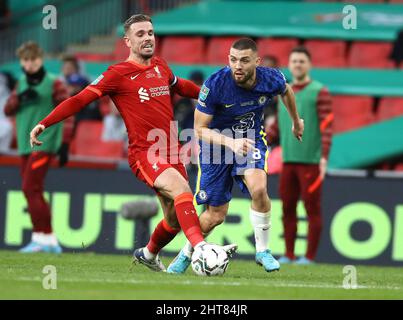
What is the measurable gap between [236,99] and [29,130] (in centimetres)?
467

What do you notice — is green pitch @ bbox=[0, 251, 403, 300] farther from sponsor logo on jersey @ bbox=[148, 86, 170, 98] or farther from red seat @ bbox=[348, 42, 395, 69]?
red seat @ bbox=[348, 42, 395, 69]

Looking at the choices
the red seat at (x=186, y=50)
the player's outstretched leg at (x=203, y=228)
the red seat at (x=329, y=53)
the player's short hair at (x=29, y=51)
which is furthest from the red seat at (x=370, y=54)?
the player's outstretched leg at (x=203, y=228)

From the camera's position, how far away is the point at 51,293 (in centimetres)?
811

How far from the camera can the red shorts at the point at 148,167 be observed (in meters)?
9.63

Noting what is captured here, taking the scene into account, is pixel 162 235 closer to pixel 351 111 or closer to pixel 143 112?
pixel 143 112

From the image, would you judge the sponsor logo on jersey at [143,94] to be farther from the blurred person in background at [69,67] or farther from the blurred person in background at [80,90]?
the blurred person in background at [69,67]

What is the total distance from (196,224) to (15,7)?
14.0 meters

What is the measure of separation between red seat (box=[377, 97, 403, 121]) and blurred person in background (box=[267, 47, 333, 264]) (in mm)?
3483

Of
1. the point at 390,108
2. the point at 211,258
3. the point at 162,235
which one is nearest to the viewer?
the point at 211,258

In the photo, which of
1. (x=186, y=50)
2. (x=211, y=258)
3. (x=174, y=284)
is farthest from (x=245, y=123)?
(x=186, y=50)

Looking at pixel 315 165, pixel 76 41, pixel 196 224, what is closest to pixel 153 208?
pixel 315 165

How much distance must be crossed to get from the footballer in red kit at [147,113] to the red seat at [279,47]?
8127mm

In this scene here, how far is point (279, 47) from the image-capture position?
18219 millimetres

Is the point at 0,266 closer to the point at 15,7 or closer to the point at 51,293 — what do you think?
the point at 51,293
